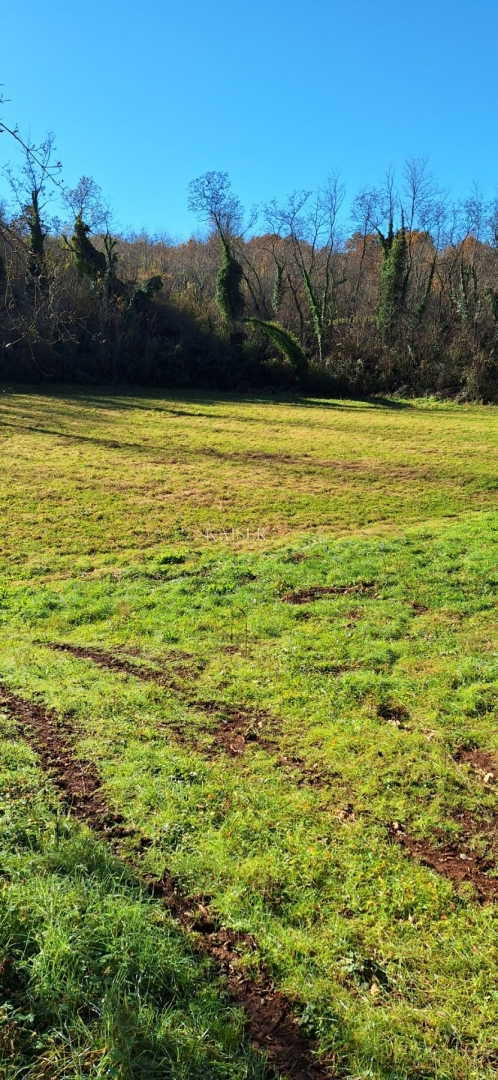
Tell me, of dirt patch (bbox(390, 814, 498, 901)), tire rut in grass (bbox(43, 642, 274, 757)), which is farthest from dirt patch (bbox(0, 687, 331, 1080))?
dirt patch (bbox(390, 814, 498, 901))

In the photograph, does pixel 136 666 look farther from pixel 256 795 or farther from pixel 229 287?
pixel 229 287

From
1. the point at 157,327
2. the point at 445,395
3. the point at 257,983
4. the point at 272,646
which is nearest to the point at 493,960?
the point at 257,983

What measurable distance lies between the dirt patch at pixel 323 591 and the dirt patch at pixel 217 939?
5082 mm

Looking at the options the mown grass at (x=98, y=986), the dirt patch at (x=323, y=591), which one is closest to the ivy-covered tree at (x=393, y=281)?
the dirt patch at (x=323, y=591)

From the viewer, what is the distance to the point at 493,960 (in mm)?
3527

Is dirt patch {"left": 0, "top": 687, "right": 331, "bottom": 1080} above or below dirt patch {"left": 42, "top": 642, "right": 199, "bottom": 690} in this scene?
above

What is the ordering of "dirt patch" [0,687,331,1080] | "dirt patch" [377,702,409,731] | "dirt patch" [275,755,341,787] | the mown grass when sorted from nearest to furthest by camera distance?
the mown grass → "dirt patch" [0,687,331,1080] → "dirt patch" [275,755,341,787] → "dirt patch" [377,702,409,731]

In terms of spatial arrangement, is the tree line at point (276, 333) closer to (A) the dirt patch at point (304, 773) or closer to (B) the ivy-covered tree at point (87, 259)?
(B) the ivy-covered tree at point (87, 259)

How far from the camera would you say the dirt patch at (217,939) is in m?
2.90

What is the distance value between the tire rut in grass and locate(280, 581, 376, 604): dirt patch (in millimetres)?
2700

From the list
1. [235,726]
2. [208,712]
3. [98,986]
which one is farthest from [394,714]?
[98,986]

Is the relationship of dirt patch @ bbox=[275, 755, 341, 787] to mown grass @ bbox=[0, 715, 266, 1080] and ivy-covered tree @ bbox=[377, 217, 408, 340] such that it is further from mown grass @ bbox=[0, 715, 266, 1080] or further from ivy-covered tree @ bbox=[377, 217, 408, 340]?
ivy-covered tree @ bbox=[377, 217, 408, 340]

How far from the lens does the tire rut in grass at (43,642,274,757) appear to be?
19.3 feet

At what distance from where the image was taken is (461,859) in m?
4.40
